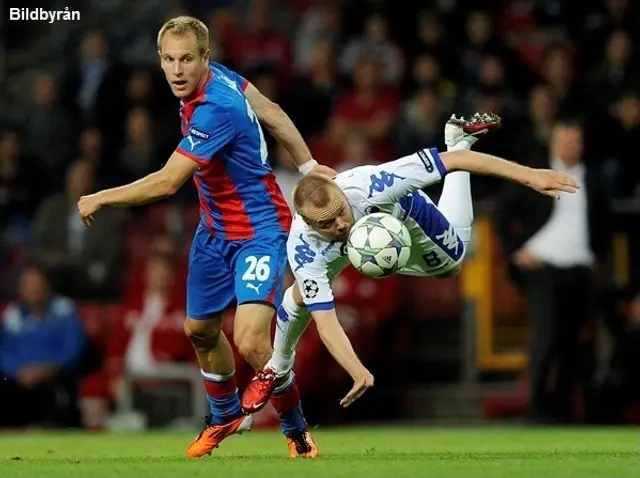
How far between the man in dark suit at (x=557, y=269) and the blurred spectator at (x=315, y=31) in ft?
15.3

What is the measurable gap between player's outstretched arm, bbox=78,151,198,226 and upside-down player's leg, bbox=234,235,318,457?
745 mm

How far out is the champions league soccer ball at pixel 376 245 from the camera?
905cm

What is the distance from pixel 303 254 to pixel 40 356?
25.0 ft

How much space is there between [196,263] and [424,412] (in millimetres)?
6826

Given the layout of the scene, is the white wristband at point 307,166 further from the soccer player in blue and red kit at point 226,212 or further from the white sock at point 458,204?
the white sock at point 458,204

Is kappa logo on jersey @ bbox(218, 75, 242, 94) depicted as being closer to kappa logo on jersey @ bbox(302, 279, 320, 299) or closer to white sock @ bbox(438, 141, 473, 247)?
kappa logo on jersey @ bbox(302, 279, 320, 299)

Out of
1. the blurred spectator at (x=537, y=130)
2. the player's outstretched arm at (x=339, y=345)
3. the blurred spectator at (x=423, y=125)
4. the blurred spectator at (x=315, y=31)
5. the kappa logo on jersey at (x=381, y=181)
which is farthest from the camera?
the blurred spectator at (x=315, y=31)

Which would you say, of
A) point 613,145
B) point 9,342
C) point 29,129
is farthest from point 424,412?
point 29,129

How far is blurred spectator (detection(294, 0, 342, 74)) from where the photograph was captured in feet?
61.6

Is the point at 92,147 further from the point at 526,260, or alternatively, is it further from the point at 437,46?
the point at 526,260

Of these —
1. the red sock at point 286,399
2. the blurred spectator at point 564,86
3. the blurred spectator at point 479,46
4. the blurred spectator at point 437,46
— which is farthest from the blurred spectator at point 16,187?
the red sock at point 286,399

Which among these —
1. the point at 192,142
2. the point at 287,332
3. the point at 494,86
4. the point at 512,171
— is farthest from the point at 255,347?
the point at 494,86

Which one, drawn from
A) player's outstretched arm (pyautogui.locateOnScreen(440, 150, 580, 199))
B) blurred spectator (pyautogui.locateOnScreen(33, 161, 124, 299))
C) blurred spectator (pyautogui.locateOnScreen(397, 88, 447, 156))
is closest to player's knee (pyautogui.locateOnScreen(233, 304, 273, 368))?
player's outstretched arm (pyautogui.locateOnScreen(440, 150, 580, 199))

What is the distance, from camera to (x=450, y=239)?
1019 cm
